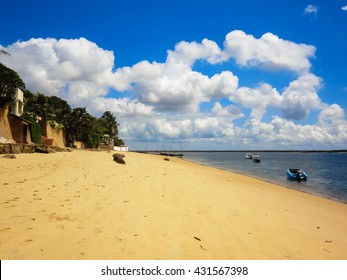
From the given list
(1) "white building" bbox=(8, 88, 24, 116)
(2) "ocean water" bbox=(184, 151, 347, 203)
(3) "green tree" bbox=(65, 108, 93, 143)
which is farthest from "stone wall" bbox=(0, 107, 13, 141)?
(2) "ocean water" bbox=(184, 151, 347, 203)

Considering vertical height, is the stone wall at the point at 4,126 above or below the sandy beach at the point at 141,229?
above

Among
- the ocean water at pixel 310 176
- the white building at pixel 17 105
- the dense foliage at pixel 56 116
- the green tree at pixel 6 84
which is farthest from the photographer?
the white building at pixel 17 105

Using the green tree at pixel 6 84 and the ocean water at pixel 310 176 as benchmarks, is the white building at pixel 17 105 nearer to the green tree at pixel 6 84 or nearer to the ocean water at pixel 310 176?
the green tree at pixel 6 84

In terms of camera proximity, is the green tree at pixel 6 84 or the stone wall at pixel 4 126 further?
the green tree at pixel 6 84

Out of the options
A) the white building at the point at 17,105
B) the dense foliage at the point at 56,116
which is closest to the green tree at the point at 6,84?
the dense foliage at the point at 56,116

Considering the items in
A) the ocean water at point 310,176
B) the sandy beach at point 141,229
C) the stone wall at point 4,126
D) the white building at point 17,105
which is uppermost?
the white building at point 17,105

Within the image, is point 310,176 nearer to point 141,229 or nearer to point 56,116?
point 141,229

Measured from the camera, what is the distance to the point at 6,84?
33594mm

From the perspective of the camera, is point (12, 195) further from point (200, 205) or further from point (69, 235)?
point (200, 205)

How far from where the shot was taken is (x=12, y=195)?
7.87m

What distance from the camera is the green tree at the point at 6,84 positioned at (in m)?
32.1

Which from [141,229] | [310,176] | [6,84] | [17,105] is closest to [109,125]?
[17,105]

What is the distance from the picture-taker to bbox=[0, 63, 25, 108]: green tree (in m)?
32.1
